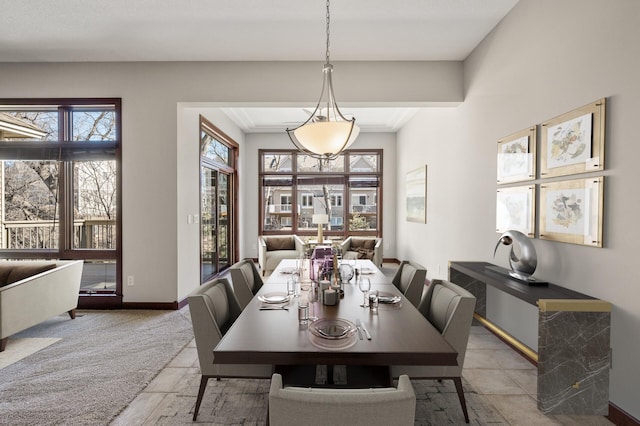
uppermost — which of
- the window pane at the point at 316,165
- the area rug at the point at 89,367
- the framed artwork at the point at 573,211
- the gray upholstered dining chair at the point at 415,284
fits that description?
the window pane at the point at 316,165

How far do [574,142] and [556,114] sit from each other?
314 millimetres

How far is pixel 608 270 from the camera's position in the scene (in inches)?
73.0

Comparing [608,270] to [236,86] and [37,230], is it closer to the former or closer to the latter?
[236,86]

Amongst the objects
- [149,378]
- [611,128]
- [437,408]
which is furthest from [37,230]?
[611,128]

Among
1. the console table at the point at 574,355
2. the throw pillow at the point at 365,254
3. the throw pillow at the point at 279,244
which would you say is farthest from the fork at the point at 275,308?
the throw pillow at the point at 279,244

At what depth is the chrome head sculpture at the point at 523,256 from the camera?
2.27 metres

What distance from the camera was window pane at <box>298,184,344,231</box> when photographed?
702cm

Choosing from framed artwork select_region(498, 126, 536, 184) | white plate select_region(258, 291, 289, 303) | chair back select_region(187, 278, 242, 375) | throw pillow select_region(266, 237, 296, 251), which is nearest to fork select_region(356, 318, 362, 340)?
white plate select_region(258, 291, 289, 303)

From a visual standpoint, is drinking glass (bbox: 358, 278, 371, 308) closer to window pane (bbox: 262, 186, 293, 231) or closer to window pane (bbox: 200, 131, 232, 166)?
window pane (bbox: 200, 131, 232, 166)

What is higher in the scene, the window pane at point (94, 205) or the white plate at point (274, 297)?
the window pane at point (94, 205)

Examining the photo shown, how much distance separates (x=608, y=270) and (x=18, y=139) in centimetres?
607

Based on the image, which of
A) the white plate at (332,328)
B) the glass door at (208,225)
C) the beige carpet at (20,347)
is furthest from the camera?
the glass door at (208,225)

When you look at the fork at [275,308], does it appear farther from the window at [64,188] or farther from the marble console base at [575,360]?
the window at [64,188]

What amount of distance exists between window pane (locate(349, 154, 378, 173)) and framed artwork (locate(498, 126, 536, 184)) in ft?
13.4
